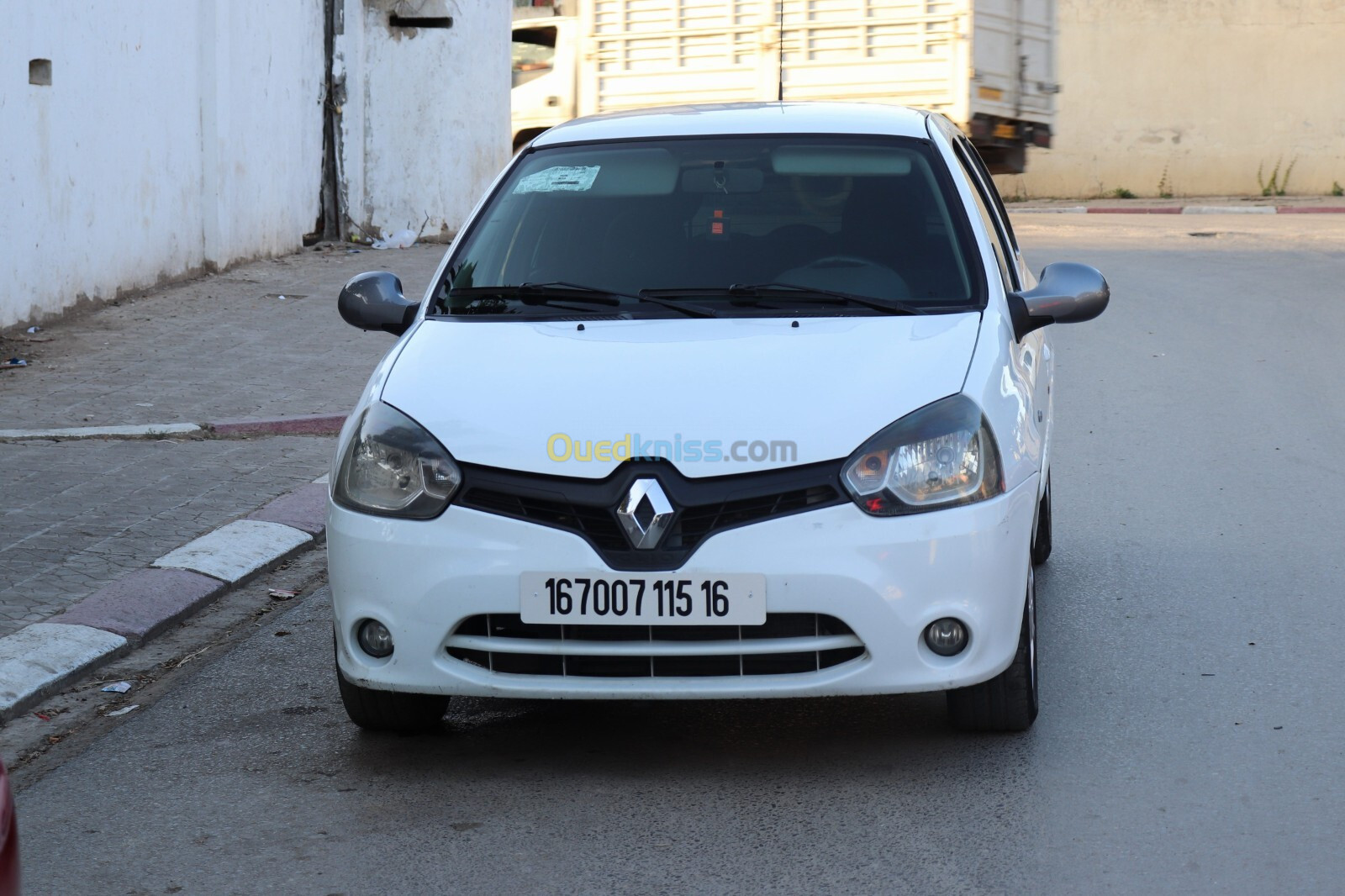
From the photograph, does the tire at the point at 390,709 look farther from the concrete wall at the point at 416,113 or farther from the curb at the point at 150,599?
the concrete wall at the point at 416,113

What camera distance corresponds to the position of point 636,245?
16.7 feet

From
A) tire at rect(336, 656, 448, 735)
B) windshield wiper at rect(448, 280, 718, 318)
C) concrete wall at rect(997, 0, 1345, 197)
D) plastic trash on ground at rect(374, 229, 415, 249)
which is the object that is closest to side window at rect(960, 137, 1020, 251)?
windshield wiper at rect(448, 280, 718, 318)

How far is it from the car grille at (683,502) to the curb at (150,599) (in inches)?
74.0

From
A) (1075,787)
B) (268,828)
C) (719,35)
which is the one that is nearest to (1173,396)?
(1075,787)

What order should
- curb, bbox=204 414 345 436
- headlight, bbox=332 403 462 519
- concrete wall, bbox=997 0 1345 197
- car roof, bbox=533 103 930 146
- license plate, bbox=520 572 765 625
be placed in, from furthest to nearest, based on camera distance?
concrete wall, bbox=997 0 1345 197 < curb, bbox=204 414 345 436 < car roof, bbox=533 103 930 146 < headlight, bbox=332 403 462 519 < license plate, bbox=520 572 765 625

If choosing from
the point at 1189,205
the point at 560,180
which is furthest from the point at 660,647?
the point at 1189,205

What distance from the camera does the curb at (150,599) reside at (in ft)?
16.7

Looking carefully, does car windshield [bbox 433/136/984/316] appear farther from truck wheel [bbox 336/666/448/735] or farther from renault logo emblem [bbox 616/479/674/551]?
truck wheel [bbox 336/666/448/735]

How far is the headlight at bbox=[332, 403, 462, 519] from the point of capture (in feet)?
13.5

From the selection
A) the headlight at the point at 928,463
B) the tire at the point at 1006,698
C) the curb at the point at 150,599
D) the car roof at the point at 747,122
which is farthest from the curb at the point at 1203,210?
the headlight at the point at 928,463

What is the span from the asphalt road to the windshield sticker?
1.58 metres

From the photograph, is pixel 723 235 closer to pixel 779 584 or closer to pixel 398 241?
pixel 779 584

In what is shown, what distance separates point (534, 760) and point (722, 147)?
2.00 m

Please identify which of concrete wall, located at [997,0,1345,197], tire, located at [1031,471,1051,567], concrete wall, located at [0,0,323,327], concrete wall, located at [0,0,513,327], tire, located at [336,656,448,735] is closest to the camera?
tire, located at [336,656,448,735]
